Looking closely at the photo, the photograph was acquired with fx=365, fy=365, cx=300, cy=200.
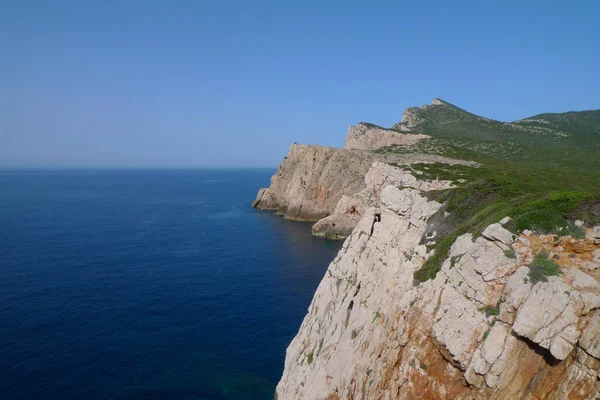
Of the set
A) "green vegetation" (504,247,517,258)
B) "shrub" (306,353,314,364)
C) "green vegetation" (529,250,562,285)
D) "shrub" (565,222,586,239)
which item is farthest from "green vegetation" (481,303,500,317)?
"shrub" (306,353,314,364)

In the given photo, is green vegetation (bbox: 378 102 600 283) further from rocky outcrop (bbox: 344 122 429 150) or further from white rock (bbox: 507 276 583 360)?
rocky outcrop (bbox: 344 122 429 150)

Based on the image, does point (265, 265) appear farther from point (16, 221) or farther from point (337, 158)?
point (16, 221)

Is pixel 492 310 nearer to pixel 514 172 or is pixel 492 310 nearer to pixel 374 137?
pixel 514 172

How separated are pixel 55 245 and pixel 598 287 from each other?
88.4 metres

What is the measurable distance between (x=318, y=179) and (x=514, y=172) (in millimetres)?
69403

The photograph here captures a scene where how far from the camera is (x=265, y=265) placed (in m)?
68.8

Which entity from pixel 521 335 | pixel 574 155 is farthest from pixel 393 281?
pixel 574 155

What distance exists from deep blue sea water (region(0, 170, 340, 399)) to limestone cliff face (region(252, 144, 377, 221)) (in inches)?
684

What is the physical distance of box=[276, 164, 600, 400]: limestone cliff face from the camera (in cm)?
1462

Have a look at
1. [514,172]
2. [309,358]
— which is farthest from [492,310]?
[514,172]

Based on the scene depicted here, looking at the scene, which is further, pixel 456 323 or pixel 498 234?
pixel 498 234

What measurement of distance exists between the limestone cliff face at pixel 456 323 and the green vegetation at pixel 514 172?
1.10 metres

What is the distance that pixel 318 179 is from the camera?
374 ft

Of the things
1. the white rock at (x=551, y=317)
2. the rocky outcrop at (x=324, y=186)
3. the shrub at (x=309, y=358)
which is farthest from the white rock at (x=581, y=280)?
the rocky outcrop at (x=324, y=186)
